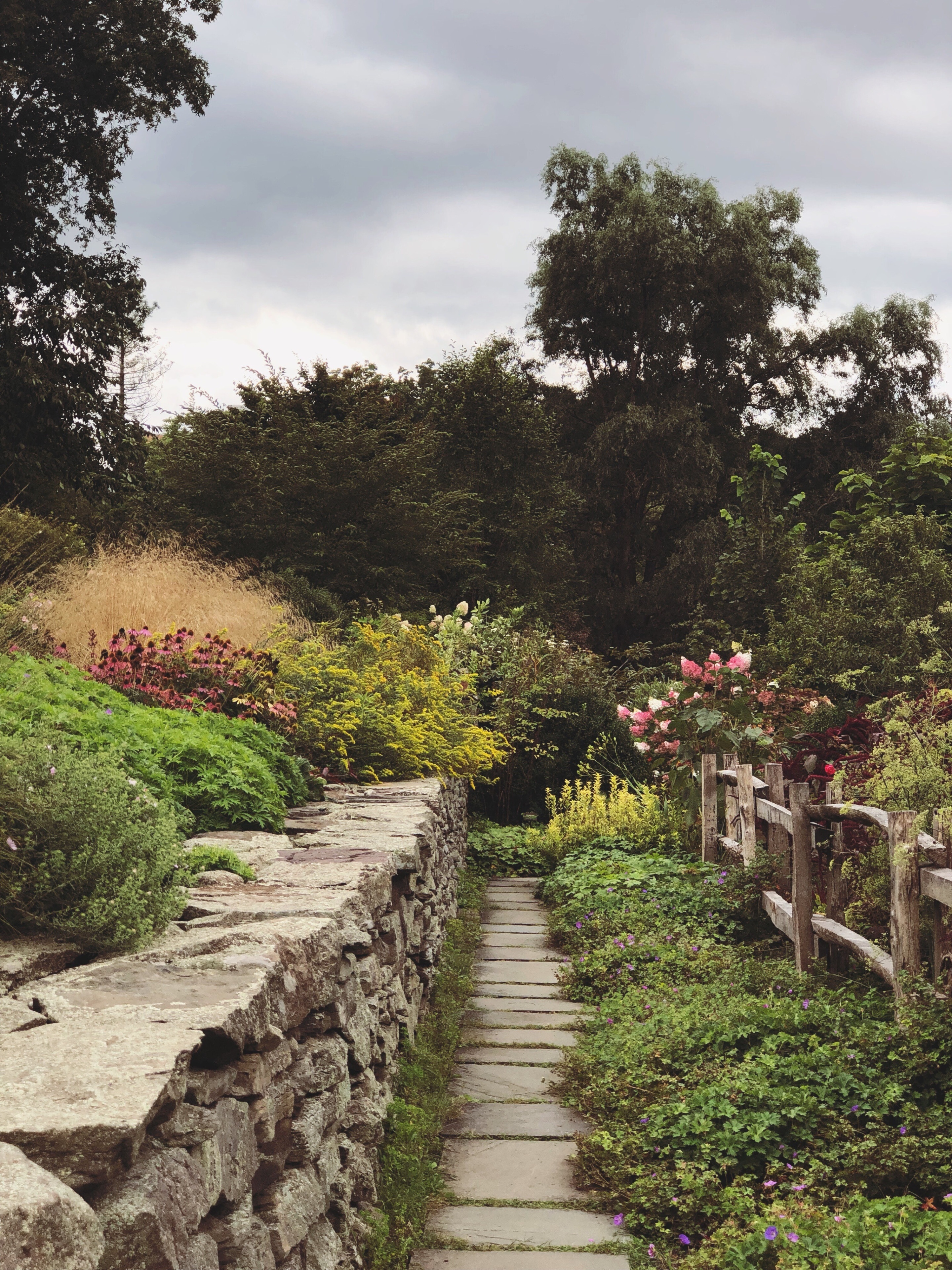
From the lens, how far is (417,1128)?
3680 mm

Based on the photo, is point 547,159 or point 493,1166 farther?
point 547,159

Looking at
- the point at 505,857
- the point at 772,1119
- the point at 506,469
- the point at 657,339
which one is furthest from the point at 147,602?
the point at 657,339

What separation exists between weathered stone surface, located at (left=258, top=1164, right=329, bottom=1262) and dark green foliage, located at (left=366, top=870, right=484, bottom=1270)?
745mm

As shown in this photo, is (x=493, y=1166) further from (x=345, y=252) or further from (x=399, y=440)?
(x=399, y=440)

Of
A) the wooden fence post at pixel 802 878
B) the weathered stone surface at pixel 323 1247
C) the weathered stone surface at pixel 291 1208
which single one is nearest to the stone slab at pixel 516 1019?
the wooden fence post at pixel 802 878

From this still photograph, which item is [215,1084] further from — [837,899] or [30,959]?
[837,899]

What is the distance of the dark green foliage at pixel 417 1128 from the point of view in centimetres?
303

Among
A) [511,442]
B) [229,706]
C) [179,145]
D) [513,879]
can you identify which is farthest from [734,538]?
[229,706]

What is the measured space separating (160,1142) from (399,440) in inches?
671

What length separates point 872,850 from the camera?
4.52 meters

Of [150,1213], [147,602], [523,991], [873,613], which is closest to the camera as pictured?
[150,1213]

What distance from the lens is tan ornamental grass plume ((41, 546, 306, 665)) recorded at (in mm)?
6789

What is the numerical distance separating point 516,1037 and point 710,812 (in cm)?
302

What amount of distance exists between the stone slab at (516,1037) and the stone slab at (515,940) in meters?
1.64
